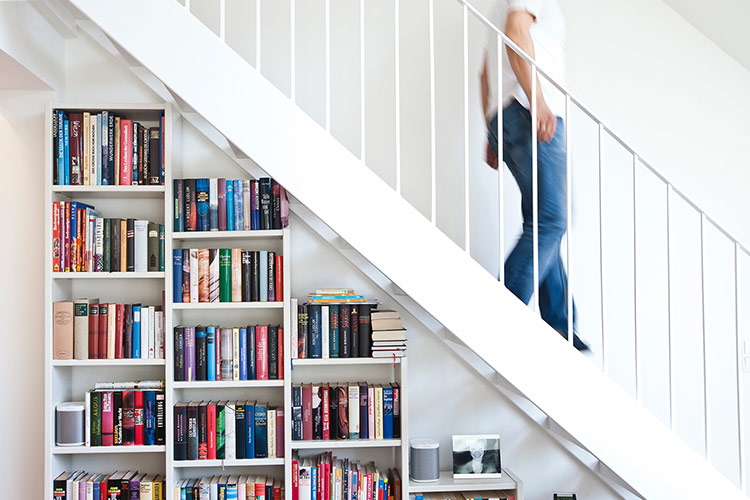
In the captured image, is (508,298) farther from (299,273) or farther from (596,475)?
(596,475)

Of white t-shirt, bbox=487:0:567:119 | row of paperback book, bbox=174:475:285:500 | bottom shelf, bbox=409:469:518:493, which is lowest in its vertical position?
row of paperback book, bbox=174:475:285:500

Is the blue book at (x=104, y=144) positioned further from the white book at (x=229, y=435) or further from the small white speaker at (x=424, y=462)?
the small white speaker at (x=424, y=462)

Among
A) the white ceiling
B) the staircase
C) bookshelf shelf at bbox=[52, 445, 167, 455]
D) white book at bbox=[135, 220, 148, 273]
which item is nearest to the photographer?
the staircase

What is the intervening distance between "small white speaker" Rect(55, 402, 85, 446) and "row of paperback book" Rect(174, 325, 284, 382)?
16.8 inches

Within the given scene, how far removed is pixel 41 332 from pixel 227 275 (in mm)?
848

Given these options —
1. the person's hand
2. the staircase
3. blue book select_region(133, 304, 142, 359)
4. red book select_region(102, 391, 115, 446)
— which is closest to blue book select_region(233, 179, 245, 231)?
blue book select_region(133, 304, 142, 359)

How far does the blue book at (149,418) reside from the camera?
2.68 meters

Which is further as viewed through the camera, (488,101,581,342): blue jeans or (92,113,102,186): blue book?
(92,113,102,186): blue book

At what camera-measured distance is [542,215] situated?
8.11 ft

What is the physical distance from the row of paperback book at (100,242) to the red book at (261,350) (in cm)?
49

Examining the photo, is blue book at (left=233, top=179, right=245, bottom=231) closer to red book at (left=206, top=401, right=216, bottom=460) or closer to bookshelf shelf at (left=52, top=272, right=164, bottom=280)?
bookshelf shelf at (left=52, top=272, right=164, bottom=280)

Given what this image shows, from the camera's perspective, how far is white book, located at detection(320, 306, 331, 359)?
271 centimetres

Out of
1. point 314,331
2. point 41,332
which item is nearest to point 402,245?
point 314,331

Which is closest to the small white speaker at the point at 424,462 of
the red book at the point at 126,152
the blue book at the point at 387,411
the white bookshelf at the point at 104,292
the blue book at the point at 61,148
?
the blue book at the point at 387,411
